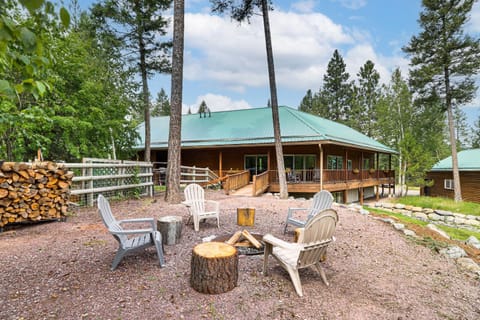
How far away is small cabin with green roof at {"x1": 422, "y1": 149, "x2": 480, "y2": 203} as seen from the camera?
17.7m

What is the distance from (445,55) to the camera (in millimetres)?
15125

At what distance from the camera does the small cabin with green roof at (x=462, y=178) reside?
1773 cm

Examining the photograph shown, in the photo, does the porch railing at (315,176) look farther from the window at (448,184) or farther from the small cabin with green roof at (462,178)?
the window at (448,184)

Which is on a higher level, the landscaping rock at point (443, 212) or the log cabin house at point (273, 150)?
the log cabin house at point (273, 150)

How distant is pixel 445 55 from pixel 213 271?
62.6ft

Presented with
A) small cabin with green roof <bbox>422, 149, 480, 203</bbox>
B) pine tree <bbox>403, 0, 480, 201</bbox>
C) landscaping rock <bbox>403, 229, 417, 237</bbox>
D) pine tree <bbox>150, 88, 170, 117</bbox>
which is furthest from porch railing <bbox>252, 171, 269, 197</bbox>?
pine tree <bbox>150, 88, 170, 117</bbox>

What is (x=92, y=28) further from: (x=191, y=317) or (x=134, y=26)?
(x=191, y=317)

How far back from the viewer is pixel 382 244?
15.8 ft

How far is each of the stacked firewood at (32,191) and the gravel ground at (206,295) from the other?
480 millimetres

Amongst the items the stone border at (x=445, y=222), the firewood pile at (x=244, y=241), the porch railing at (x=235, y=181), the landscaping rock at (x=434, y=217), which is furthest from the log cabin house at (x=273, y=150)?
the firewood pile at (x=244, y=241)

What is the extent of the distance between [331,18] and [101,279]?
53.0ft

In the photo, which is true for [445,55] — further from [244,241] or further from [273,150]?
[244,241]

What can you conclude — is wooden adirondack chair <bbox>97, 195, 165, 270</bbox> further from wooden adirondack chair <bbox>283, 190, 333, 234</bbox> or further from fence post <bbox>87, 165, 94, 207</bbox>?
fence post <bbox>87, 165, 94, 207</bbox>

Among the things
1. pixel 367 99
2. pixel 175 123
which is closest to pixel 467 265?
pixel 175 123
